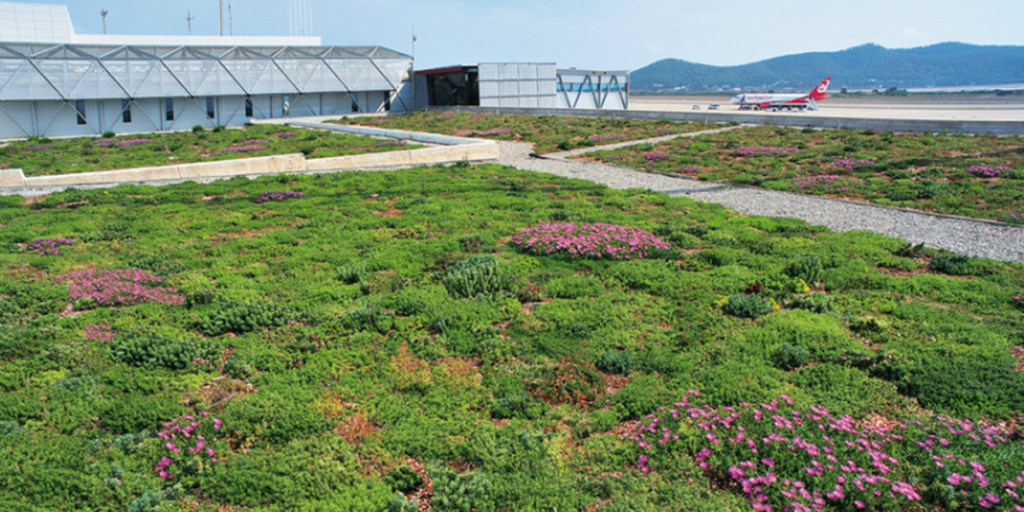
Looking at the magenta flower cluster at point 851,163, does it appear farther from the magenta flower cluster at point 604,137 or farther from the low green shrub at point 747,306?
the low green shrub at point 747,306

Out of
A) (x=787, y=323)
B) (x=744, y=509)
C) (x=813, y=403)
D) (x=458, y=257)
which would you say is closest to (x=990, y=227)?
(x=787, y=323)

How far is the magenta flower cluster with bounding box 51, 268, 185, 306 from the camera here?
32.9ft

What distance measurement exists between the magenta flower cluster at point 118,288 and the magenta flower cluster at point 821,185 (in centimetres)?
1791

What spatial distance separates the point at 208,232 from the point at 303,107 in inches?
2080

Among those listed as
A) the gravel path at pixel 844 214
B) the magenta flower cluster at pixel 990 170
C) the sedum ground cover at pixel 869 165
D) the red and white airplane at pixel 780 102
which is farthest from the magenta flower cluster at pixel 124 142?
the red and white airplane at pixel 780 102

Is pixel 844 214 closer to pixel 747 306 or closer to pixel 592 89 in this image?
pixel 747 306

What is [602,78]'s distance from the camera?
74250 millimetres

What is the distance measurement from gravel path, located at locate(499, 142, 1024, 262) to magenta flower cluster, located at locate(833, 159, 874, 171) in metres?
5.48

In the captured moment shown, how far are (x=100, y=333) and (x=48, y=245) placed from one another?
5.68m

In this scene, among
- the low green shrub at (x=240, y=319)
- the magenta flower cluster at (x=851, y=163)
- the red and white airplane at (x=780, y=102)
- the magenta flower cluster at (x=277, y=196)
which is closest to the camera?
the low green shrub at (x=240, y=319)

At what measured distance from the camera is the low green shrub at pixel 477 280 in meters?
10.6

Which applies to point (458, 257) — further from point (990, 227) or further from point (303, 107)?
point (303, 107)

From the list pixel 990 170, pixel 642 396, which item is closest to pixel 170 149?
pixel 642 396

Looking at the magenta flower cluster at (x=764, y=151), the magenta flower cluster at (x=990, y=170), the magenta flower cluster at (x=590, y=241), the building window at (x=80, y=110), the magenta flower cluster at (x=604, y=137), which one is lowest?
the magenta flower cluster at (x=590, y=241)
